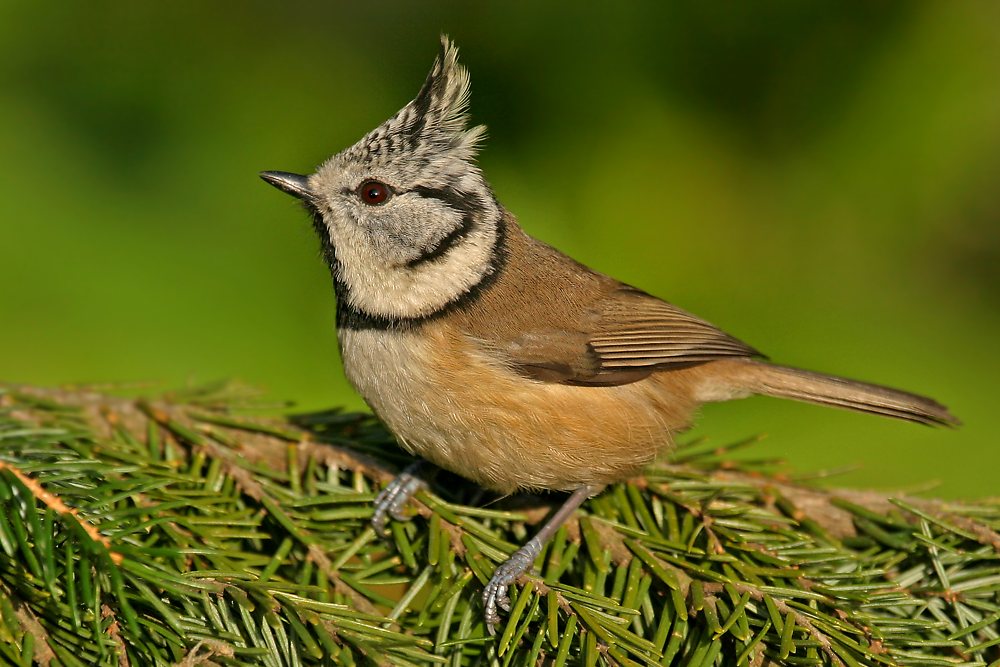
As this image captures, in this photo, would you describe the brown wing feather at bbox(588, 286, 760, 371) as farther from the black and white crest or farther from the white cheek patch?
the black and white crest

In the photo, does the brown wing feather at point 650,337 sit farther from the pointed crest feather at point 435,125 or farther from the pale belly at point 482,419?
the pointed crest feather at point 435,125

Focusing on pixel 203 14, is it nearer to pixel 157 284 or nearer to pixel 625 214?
pixel 157 284

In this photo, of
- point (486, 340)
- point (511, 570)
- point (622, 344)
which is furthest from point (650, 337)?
point (511, 570)

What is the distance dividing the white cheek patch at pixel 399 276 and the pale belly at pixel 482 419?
0.10 metres

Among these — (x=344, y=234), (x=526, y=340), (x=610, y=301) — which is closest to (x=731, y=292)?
(x=610, y=301)

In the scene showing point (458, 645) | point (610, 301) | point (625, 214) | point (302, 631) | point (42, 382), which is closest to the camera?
point (302, 631)

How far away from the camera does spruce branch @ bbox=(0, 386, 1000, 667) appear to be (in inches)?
77.1

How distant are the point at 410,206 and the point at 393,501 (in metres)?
0.94

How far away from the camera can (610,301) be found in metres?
3.17

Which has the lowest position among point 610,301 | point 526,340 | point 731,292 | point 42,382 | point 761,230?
point 42,382

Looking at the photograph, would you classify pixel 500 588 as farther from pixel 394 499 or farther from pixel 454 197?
pixel 454 197

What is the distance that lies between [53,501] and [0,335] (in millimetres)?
2188

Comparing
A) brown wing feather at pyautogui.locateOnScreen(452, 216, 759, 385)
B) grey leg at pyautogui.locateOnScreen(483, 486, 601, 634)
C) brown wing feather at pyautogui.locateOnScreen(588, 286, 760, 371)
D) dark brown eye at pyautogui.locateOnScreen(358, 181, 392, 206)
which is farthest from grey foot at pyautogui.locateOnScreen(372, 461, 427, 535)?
dark brown eye at pyautogui.locateOnScreen(358, 181, 392, 206)

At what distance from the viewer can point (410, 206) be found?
2998 millimetres
